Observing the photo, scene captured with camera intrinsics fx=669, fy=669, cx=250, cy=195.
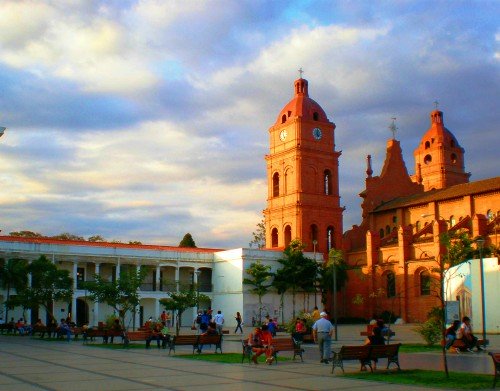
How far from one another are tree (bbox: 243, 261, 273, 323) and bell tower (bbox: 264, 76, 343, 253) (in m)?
7.14

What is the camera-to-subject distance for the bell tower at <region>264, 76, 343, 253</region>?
6412cm

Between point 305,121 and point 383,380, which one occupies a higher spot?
point 305,121

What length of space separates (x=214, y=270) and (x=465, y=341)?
3964 centimetres

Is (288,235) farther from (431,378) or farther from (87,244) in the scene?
(431,378)

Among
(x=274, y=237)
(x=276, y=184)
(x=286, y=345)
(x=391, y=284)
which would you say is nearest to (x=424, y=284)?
(x=391, y=284)

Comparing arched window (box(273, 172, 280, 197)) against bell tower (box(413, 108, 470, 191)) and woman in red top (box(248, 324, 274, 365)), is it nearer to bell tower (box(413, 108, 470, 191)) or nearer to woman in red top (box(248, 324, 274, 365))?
bell tower (box(413, 108, 470, 191))

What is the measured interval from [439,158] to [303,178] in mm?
27826

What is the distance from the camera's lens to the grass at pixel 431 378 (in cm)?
1450

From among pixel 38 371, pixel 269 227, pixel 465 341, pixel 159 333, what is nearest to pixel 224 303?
pixel 269 227

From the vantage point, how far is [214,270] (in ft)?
205

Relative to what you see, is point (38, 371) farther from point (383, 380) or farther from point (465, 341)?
point (465, 341)

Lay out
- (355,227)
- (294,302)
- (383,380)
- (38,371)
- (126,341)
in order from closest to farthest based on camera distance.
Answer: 1. (383,380)
2. (38,371)
3. (126,341)
4. (294,302)
5. (355,227)

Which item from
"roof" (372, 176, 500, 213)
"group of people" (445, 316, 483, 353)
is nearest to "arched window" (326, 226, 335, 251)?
"roof" (372, 176, 500, 213)

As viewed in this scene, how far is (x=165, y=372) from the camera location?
1744cm
